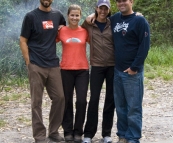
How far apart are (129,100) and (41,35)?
54.6 inches

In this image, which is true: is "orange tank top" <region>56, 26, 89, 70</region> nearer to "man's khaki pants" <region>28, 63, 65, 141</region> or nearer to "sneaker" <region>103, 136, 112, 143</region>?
"man's khaki pants" <region>28, 63, 65, 141</region>

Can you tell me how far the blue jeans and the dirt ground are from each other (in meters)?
0.57

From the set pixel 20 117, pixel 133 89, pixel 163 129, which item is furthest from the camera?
pixel 20 117

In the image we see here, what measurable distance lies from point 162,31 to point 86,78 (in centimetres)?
1408

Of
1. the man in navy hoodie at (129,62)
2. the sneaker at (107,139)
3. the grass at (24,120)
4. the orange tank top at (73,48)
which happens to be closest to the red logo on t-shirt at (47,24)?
the orange tank top at (73,48)

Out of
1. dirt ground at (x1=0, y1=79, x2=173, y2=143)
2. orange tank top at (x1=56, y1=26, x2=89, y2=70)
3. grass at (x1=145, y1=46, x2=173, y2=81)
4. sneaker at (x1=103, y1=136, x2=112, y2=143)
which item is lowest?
grass at (x1=145, y1=46, x2=173, y2=81)

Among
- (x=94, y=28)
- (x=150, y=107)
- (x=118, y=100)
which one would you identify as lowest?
(x=150, y=107)

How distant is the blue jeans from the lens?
Result: 16.9ft

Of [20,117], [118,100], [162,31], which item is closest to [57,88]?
[118,100]

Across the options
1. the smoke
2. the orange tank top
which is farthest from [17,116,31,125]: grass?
the smoke

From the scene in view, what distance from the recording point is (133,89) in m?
5.14

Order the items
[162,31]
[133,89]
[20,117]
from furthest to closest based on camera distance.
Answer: [162,31], [20,117], [133,89]

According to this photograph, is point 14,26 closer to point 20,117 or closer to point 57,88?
point 20,117

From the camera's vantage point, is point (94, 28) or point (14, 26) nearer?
point (94, 28)
